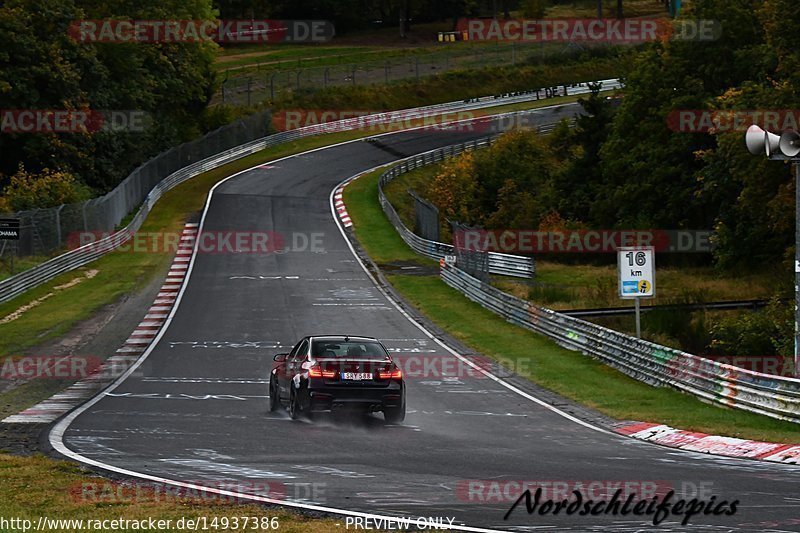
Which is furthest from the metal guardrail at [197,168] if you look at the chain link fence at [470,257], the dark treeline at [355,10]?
the dark treeline at [355,10]

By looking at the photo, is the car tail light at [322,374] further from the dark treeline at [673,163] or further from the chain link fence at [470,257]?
the chain link fence at [470,257]

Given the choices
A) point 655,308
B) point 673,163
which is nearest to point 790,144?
point 655,308

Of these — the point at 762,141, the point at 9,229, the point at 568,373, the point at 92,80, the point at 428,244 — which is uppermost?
the point at 92,80

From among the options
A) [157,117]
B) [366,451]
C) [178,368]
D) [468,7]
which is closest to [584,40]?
[468,7]

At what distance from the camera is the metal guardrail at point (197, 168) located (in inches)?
1704

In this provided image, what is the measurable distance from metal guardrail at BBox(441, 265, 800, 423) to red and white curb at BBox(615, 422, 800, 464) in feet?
6.94

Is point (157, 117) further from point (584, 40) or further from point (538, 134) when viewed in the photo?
point (584, 40)

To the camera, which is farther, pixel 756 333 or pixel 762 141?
pixel 756 333

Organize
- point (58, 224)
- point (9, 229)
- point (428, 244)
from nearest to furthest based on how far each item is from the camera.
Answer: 1. point (9, 229)
2. point (58, 224)
3. point (428, 244)

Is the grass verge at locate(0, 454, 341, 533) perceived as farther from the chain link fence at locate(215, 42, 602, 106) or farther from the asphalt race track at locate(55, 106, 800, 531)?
the chain link fence at locate(215, 42, 602, 106)

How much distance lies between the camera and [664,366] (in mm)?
25438

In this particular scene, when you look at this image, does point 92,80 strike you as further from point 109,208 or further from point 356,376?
point 356,376

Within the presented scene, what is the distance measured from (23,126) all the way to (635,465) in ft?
175

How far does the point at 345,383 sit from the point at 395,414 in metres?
1.08
